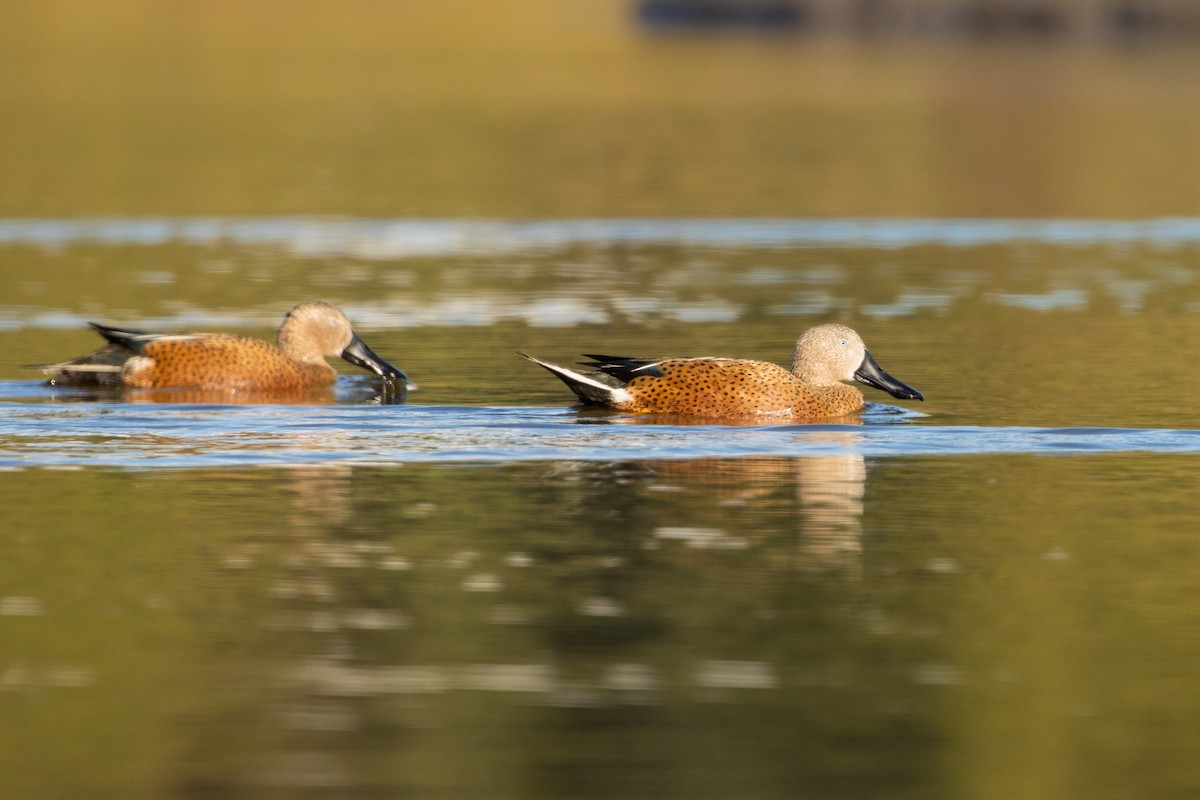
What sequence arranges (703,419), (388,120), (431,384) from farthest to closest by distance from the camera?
(388,120)
(431,384)
(703,419)

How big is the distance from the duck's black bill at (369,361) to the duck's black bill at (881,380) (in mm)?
2933

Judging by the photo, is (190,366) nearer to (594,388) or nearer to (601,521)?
(594,388)

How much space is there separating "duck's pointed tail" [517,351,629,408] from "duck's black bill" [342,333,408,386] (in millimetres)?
1778

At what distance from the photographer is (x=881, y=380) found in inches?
600

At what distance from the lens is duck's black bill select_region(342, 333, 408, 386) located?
54.1 feet

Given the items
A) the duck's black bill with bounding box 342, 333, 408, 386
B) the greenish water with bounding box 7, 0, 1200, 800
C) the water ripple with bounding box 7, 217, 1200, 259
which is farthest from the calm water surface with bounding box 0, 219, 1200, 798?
the water ripple with bounding box 7, 217, 1200, 259

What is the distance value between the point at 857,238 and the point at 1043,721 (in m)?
20.1

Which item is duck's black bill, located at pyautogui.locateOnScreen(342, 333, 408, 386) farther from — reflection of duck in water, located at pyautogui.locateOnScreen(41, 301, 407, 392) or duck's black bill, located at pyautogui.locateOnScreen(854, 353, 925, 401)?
duck's black bill, located at pyautogui.locateOnScreen(854, 353, 925, 401)

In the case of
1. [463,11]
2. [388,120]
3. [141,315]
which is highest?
[463,11]

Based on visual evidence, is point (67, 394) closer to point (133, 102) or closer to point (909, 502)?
point (909, 502)

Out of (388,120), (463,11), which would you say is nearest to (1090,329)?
(388,120)

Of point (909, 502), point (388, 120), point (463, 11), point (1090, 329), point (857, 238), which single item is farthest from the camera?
point (463, 11)

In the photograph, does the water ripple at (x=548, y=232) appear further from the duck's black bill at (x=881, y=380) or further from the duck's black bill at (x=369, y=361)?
the duck's black bill at (x=881, y=380)

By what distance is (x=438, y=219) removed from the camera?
1190 inches
